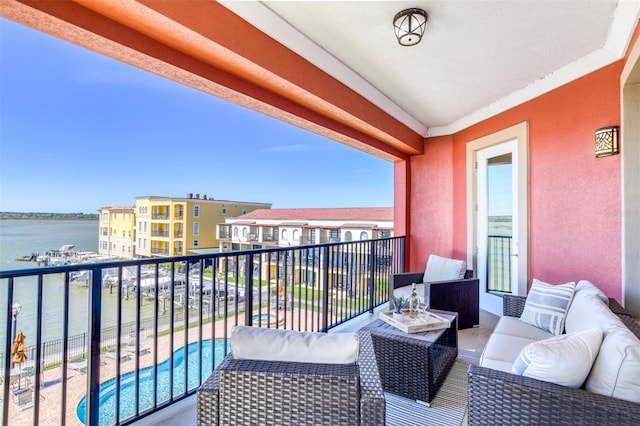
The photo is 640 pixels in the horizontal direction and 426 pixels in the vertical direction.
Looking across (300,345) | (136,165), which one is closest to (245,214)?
(136,165)

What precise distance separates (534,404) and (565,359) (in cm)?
23

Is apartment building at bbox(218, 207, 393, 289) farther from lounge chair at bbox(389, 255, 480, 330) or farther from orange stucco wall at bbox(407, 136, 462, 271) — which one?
lounge chair at bbox(389, 255, 480, 330)

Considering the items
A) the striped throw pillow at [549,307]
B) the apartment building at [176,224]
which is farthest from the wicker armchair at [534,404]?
the apartment building at [176,224]

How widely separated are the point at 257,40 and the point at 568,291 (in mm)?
3014

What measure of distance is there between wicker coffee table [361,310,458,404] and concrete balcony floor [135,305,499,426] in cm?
32

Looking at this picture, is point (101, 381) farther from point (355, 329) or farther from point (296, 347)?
point (355, 329)

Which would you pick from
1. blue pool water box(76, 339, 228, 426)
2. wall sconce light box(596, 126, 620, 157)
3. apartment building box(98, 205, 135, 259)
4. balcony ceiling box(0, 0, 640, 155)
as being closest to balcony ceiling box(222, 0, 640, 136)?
balcony ceiling box(0, 0, 640, 155)

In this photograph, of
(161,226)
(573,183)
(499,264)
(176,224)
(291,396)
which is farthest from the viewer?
(176,224)

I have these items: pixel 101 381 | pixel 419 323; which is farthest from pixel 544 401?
pixel 101 381

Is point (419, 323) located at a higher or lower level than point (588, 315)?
lower

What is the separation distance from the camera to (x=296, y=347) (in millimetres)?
1292

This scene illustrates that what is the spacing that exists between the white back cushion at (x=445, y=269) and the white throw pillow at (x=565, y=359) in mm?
2470

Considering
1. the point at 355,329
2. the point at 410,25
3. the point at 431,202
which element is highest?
the point at 410,25

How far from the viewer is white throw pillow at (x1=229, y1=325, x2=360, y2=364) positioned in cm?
128
